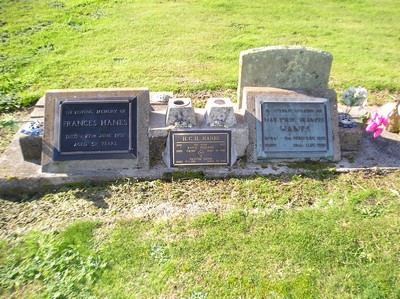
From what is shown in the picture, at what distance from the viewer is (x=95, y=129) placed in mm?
5008

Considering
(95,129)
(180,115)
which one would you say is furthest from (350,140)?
(95,129)

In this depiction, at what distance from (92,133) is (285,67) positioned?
317 centimetres

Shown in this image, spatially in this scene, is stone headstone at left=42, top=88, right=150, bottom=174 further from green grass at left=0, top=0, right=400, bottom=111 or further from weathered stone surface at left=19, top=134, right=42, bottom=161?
green grass at left=0, top=0, right=400, bottom=111

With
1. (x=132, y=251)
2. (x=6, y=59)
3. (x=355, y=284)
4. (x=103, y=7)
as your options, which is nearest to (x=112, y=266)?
(x=132, y=251)

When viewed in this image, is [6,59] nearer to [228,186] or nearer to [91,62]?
[91,62]

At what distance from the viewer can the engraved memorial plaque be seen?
5238 millimetres

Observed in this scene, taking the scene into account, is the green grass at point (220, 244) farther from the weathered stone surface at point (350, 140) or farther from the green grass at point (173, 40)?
the green grass at point (173, 40)

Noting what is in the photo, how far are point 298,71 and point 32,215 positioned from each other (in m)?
4.42

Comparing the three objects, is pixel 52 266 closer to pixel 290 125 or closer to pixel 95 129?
pixel 95 129

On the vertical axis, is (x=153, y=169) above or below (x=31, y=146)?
below

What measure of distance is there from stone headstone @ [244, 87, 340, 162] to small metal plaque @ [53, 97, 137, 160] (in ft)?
6.05

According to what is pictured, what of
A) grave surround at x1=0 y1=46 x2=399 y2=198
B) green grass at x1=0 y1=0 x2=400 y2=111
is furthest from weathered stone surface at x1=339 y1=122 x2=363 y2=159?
green grass at x1=0 y1=0 x2=400 y2=111

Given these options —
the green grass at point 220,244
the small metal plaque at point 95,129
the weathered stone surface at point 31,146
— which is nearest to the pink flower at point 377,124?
the green grass at point 220,244

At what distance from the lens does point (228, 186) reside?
484cm
